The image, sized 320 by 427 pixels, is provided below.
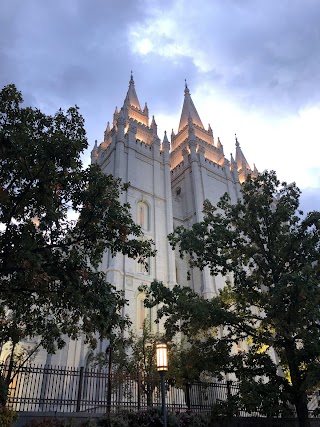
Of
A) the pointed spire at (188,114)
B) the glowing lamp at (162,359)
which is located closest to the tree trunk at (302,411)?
the glowing lamp at (162,359)

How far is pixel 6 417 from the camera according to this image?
7844 millimetres

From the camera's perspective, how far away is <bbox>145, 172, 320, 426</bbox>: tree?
1005 centimetres

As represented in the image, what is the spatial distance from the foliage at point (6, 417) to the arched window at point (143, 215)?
2276cm

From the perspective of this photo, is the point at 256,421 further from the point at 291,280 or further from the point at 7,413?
the point at 7,413

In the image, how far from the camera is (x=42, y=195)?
8539mm

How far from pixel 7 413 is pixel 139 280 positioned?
748 inches

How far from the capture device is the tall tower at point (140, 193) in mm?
26109

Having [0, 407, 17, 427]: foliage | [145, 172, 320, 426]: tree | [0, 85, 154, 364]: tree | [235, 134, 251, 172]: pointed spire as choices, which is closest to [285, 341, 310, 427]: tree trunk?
[145, 172, 320, 426]: tree

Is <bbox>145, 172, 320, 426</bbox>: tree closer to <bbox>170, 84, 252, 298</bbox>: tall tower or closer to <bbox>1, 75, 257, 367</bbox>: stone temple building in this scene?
<bbox>1, 75, 257, 367</bbox>: stone temple building

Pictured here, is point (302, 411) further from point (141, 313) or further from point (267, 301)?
point (141, 313)

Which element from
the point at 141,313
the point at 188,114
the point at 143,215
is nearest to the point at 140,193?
the point at 143,215

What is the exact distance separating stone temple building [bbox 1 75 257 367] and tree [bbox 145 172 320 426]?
12.4 m

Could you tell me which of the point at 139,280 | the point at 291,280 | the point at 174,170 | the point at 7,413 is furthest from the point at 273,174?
the point at 174,170

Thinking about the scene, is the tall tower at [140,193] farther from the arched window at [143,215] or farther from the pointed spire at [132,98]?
the pointed spire at [132,98]
